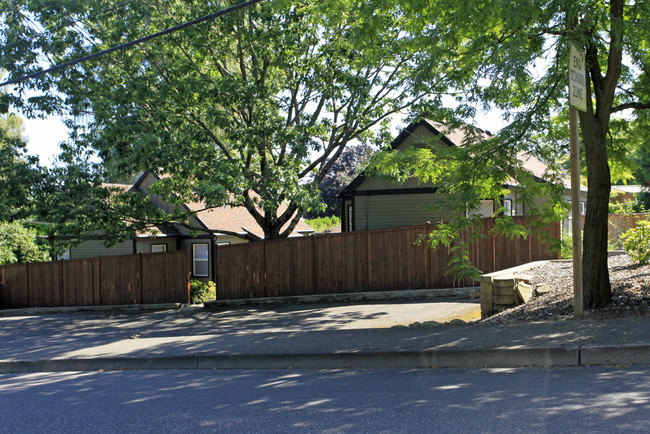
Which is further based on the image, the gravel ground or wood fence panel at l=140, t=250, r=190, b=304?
wood fence panel at l=140, t=250, r=190, b=304

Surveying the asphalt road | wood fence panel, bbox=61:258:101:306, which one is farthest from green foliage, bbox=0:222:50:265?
the asphalt road

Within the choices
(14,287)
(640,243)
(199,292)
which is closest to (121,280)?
(199,292)

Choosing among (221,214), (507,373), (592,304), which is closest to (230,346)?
(507,373)

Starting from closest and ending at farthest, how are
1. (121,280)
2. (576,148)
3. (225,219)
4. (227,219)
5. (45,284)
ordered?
(576,148)
(121,280)
(45,284)
(225,219)
(227,219)

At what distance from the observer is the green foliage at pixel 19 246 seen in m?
25.9

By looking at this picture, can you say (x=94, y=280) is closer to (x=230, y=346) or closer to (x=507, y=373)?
(x=230, y=346)

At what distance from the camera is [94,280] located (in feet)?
64.6

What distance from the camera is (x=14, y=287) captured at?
2189 cm

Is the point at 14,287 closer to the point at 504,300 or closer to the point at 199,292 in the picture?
the point at 199,292

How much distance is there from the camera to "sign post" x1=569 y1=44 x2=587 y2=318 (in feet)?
24.7

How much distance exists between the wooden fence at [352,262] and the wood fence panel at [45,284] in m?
6.89

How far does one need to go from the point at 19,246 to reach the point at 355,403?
86.3ft

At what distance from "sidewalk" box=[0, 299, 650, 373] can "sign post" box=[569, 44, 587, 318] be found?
56 cm

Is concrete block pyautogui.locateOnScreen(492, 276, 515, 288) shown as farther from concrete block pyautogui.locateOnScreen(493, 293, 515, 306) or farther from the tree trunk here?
the tree trunk
